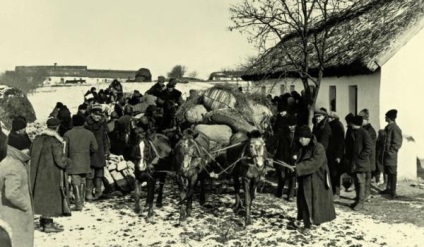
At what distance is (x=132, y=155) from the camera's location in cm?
1037

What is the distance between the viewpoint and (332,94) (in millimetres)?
18016

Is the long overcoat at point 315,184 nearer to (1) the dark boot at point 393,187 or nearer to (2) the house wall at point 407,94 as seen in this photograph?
(1) the dark boot at point 393,187

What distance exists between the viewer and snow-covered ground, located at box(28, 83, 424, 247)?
28.2 feet

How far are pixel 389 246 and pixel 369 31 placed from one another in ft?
30.7

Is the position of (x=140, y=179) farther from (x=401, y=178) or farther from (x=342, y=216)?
(x=401, y=178)

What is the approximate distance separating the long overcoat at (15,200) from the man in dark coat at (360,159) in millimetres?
7368

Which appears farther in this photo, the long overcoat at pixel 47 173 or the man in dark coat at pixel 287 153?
the man in dark coat at pixel 287 153

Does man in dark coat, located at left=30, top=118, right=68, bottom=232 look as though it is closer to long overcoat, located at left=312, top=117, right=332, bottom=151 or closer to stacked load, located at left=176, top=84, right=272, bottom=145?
stacked load, located at left=176, top=84, right=272, bottom=145

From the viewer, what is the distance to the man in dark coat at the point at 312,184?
8.63 metres

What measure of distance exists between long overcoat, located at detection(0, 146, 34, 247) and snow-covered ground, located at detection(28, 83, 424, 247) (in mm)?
3422

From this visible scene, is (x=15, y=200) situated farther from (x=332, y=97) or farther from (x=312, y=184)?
(x=332, y=97)

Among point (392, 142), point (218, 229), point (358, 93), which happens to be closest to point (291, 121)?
point (392, 142)

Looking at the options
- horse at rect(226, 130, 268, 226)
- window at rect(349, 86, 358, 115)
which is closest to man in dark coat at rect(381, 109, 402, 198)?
horse at rect(226, 130, 268, 226)

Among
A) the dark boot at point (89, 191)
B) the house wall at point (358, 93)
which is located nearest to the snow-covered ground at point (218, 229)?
the dark boot at point (89, 191)
